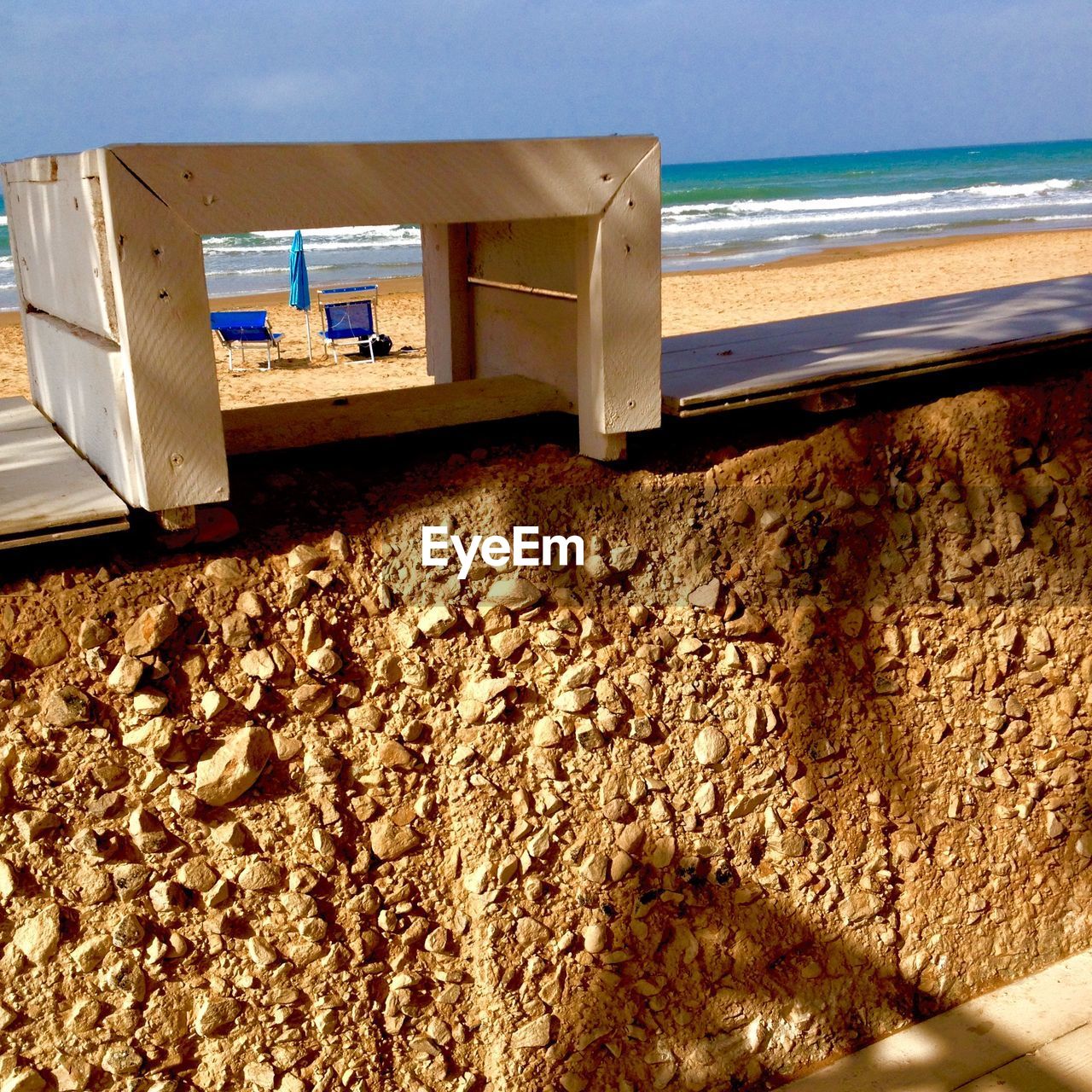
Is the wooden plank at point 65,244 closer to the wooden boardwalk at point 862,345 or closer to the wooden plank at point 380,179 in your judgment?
the wooden plank at point 380,179

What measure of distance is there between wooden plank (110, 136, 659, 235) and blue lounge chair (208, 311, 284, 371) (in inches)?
282

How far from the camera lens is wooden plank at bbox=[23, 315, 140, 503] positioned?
99.5 inches

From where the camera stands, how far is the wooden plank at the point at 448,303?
3797 millimetres

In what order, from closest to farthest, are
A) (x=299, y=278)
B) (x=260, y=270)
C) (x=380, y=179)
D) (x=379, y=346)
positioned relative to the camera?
(x=380, y=179) → (x=379, y=346) → (x=299, y=278) → (x=260, y=270)

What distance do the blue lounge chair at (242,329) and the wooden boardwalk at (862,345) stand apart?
6.04 m

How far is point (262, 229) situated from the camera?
94.2 inches

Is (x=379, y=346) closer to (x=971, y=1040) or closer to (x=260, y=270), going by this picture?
(x=971, y=1040)

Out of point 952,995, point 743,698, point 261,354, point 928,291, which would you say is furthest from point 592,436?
point 928,291

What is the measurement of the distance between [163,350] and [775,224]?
25859mm

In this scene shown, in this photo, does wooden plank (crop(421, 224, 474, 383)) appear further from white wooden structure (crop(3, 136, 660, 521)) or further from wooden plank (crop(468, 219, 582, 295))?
white wooden structure (crop(3, 136, 660, 521))

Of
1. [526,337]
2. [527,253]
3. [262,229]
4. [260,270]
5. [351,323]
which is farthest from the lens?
[260,270]

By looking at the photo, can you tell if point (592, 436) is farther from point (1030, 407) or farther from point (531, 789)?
point (1030, 407)

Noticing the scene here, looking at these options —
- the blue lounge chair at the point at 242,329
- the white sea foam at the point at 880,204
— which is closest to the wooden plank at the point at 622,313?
the blue lounge chair at the point at 242,329

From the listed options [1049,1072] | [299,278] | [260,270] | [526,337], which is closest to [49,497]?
[526,337]
